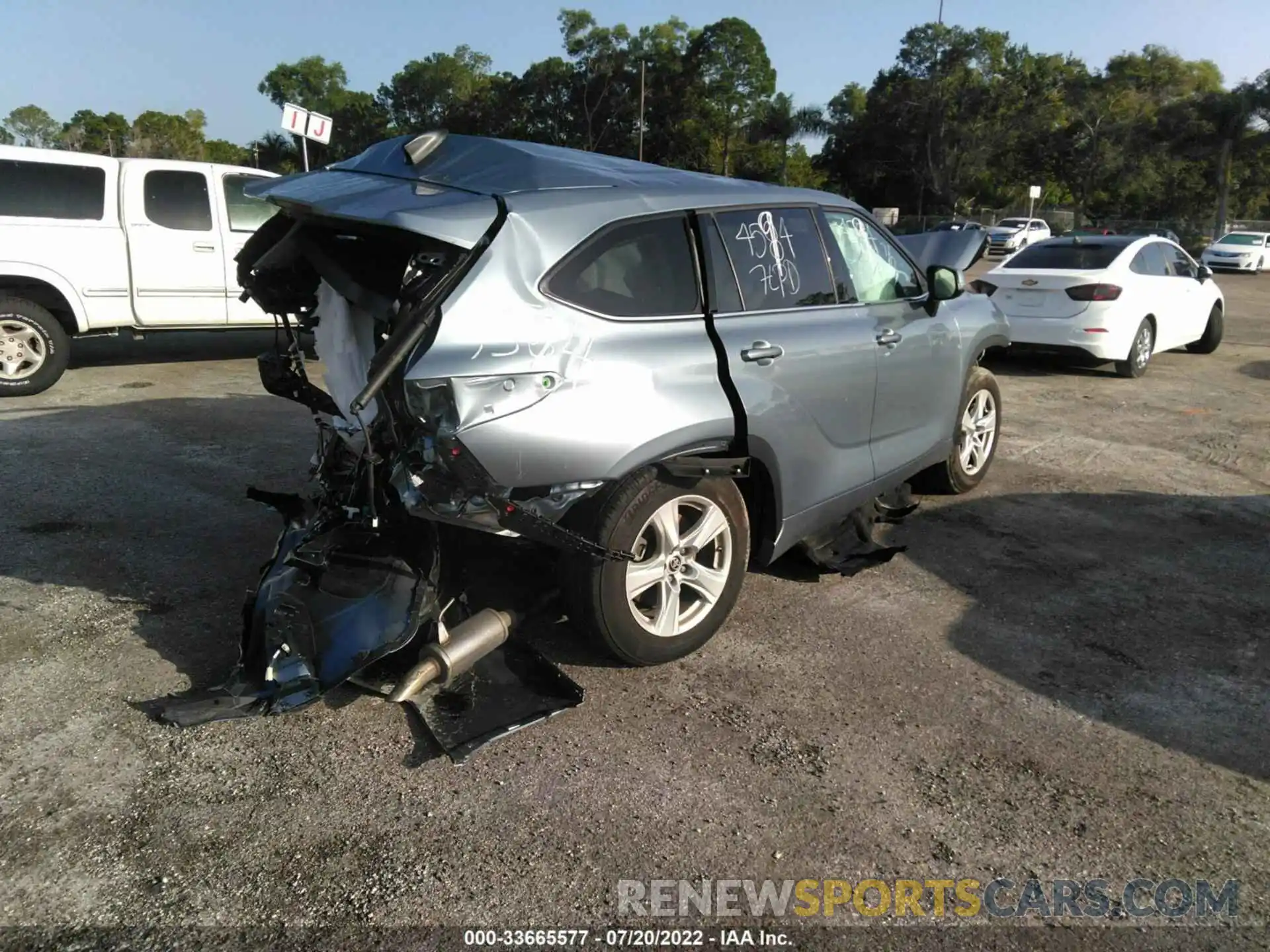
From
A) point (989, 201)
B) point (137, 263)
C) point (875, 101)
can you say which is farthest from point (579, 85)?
point (137, 263)

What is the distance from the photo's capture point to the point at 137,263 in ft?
29.8

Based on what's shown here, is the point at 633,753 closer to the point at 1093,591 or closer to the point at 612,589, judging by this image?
the point at 612,589

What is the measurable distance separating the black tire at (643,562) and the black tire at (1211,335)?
10899mm

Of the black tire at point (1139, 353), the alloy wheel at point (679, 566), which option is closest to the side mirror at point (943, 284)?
the alloy wheel at point (679, 566)

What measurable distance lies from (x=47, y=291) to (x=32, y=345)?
559mm

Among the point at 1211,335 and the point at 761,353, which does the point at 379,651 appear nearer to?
the point at 761,353

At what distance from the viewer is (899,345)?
184 inches

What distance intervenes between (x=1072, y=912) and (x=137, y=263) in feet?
30.9

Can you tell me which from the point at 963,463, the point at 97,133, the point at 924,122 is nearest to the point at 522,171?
the point at 963,463

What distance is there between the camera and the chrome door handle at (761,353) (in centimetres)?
375

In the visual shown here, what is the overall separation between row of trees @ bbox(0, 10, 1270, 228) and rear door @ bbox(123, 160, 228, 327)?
1812 inches

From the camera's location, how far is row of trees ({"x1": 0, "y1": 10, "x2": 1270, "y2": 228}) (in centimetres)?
5638

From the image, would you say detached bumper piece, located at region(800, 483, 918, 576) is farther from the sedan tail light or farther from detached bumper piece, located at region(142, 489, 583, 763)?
the sedan tail light

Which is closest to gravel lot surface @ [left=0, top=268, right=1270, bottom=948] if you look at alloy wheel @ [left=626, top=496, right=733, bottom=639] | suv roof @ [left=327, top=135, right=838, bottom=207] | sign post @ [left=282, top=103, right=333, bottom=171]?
alloy wheel @ [left=626, top=496, right=733, bottom=639]
